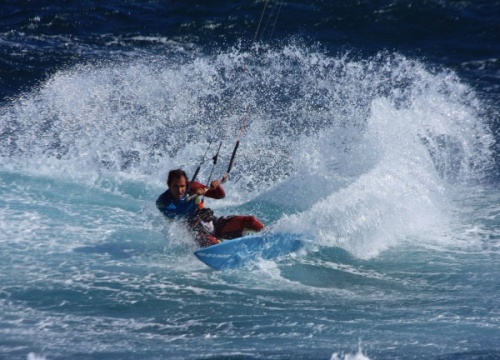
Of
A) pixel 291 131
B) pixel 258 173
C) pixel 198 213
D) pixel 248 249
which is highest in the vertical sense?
pixel 291 131

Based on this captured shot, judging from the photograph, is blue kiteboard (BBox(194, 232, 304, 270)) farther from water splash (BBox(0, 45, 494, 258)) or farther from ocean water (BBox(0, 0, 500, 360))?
water splash (BBox(0, 45, 494, 258))

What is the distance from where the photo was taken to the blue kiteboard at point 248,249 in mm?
7621

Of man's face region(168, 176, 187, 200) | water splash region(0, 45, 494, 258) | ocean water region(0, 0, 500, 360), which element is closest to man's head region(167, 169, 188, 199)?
man's face region(168, 176, 187, 200)

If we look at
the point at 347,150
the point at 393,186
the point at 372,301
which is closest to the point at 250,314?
the point at 372,301

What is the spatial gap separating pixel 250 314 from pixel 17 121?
8.54 m

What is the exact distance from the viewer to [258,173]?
1175cm

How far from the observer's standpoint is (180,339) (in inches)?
235

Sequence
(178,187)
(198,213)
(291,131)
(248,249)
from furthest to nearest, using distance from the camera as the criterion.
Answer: (291,131), (198,213), (178,187), (248,249)

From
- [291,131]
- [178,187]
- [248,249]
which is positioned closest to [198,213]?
[178,187]

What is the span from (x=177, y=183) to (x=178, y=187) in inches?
2.2

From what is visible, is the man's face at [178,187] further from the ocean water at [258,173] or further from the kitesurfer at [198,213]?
the ocean water at [258,173]

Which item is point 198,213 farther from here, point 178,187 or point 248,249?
point 248,249

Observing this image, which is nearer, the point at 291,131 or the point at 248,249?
the point at 248,249

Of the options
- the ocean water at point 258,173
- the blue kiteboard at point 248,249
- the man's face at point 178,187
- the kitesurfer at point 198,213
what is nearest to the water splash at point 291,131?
the ocean water at point 258,173
